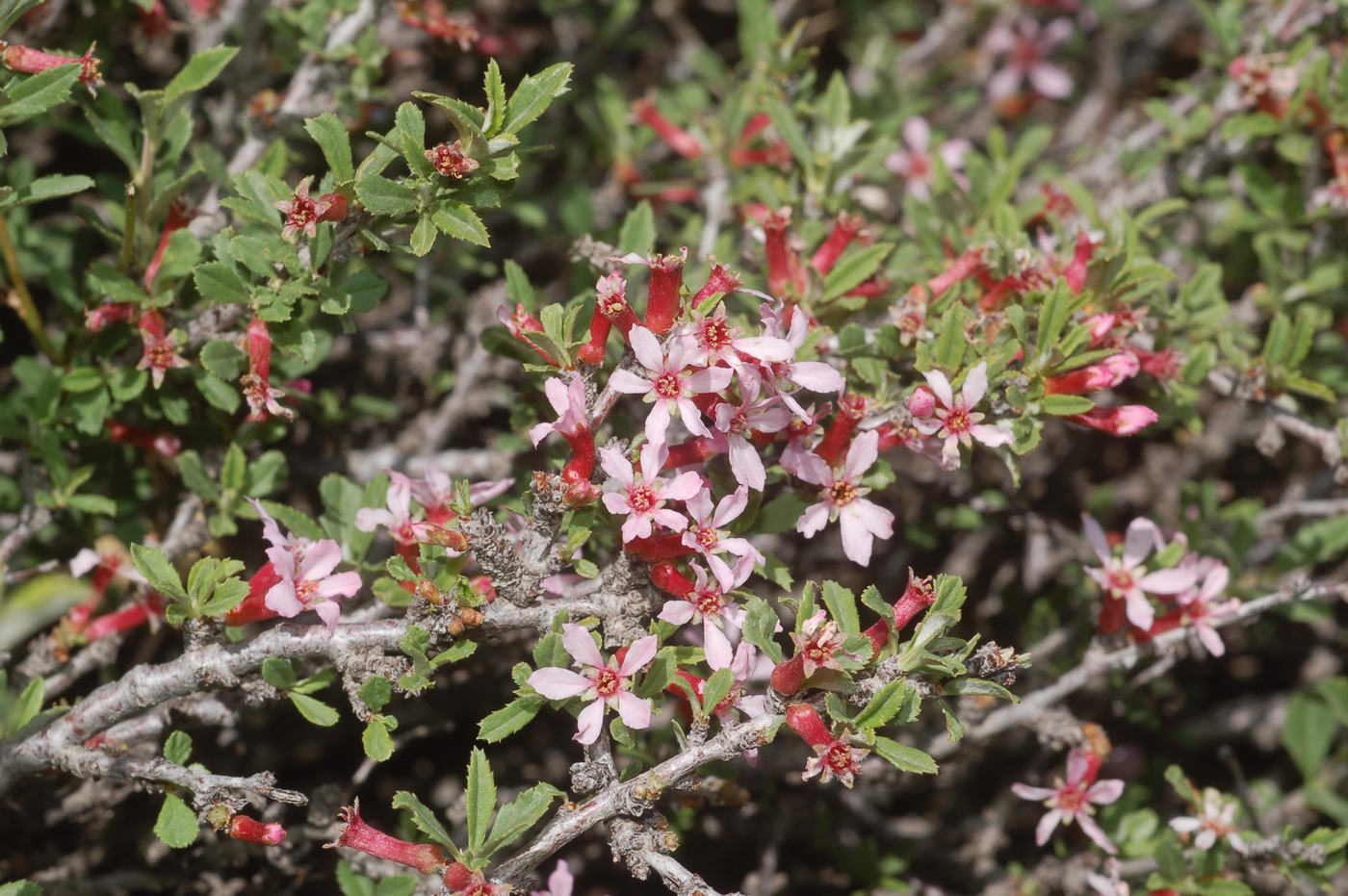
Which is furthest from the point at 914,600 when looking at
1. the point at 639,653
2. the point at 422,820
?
the point at 422,820

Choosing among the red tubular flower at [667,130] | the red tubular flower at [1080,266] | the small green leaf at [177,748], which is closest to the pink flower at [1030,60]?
the red tubular flower at [667,130]

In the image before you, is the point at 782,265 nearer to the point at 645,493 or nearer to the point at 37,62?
the point at 645,493

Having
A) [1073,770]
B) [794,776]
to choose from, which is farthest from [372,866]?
[1073,770]

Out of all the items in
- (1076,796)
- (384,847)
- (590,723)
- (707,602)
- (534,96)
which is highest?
(534,96)

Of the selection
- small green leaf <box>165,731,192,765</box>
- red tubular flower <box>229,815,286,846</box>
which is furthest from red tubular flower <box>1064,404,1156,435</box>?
small green leaf <box>165,731,192,765</box>

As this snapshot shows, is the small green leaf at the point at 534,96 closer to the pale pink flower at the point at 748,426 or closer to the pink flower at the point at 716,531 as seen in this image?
the pale pink flower at the point at 748,426

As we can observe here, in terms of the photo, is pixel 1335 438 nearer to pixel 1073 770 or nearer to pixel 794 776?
pixel 1073 770
